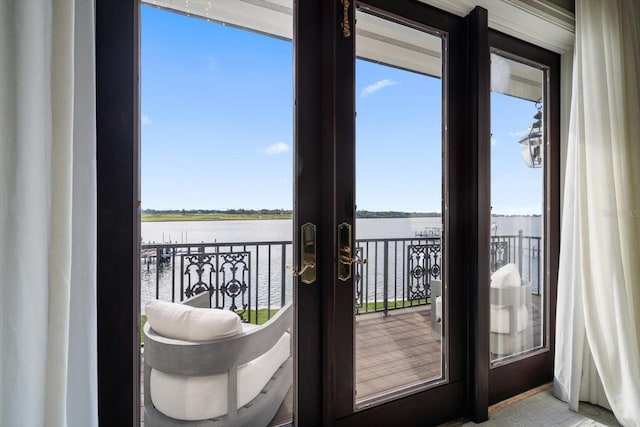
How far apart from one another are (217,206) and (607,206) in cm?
220

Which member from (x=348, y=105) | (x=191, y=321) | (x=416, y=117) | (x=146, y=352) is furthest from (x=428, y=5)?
(x=146, y=352)

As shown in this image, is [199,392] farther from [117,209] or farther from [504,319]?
[504,319]

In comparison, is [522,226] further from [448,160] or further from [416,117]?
[416,117]

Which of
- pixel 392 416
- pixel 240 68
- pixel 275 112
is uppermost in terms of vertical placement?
pixel 240 68

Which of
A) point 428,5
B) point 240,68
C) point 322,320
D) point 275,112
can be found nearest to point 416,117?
point 428,5

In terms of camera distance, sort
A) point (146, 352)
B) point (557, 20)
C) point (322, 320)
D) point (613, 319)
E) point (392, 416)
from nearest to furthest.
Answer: point (146, 352)
point (322, 320)
point (392, 416)
point (613, 319)
point (557, 20)

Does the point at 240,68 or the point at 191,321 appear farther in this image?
the point at 240,68

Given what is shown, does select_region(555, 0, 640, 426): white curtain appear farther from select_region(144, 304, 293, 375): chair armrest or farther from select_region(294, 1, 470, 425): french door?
select_region(144, 304, 293, 375): chair armrest

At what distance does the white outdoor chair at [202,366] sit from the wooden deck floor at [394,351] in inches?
21.1

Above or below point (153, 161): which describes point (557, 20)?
above

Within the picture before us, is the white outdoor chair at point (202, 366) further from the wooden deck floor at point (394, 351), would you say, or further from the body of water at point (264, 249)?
the wooden deck floor at point (394, 351)

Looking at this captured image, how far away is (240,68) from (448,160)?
1.25 m

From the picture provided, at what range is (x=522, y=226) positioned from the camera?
7.75ft

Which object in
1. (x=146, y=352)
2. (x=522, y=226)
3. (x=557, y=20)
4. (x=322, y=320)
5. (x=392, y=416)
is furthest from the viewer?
(x=522, y=226)
